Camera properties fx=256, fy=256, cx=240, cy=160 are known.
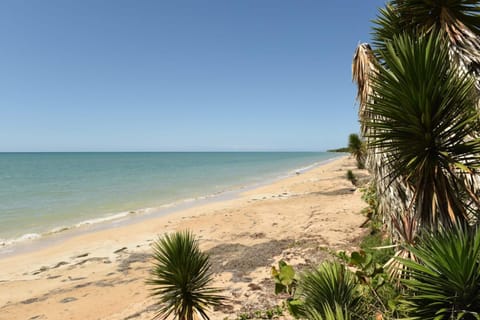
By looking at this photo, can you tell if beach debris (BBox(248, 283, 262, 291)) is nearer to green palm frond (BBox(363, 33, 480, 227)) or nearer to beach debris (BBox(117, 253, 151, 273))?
green palm frond (BBox(363, 33, 480, 227))

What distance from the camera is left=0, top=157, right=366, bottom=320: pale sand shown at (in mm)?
5219

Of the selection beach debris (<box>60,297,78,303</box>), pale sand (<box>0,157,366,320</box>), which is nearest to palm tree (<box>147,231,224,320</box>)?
pale sand (<box>0,157,366,320</box>)

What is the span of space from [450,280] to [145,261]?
24.6ft

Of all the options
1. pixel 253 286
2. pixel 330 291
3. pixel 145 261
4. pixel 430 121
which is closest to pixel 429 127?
pixel 430 121

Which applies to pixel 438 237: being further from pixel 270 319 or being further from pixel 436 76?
pixel 270 319

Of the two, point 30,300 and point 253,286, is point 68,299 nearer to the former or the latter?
point 30,300

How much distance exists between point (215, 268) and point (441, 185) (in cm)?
531

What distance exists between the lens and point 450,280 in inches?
78.1

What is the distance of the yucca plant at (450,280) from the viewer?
1.94 m

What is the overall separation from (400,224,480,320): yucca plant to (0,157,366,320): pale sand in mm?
2945

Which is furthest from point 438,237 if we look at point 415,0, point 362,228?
point 362,228

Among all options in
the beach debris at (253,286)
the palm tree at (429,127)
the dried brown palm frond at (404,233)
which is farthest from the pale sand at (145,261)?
the palm tree at (429,127)

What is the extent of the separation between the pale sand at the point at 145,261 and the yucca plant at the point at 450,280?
295 cm

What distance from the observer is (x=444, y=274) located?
80.4 inches
